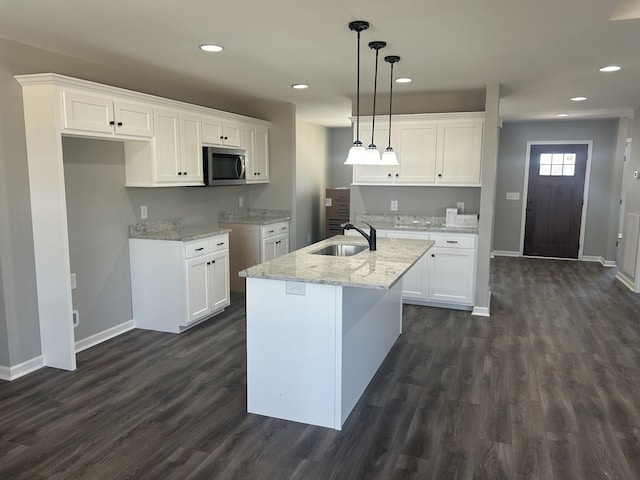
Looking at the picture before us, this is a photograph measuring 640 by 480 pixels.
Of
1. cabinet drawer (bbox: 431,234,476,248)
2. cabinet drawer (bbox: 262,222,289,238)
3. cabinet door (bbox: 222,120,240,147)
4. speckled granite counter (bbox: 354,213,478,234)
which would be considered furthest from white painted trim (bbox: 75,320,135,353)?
cabinet drawer (bbox: 431,234,476,248)

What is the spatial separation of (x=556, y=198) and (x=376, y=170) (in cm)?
433

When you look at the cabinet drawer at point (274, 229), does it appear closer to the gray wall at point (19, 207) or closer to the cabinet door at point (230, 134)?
the cabinet door at point (230, 134)

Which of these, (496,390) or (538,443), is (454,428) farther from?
(496,390)

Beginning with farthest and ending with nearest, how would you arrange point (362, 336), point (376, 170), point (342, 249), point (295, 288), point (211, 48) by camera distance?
point (376, 170), point (342, 249), point (211, 48), point (362, 336), point (295, 288)

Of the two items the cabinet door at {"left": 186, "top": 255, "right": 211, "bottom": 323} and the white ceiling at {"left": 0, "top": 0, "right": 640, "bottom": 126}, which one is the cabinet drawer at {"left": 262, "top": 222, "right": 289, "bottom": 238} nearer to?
the cabinet door at {"left": 186, "top": 255, "right": 211, "bottom": 323}

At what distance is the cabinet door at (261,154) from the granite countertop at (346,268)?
2698 mm

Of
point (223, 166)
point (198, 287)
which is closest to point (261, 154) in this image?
point (223, 166)

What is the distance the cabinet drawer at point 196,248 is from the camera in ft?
13.9

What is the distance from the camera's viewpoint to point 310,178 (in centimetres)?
820

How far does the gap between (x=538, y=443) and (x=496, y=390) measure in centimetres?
66

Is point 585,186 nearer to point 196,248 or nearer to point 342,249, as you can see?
point 342,249

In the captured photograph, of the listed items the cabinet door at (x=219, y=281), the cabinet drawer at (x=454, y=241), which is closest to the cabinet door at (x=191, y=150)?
the cabinet door at (x=219, y=281)

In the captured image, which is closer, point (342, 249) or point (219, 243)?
point (342, 249)

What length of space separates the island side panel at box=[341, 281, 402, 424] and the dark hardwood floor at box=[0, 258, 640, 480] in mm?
107
